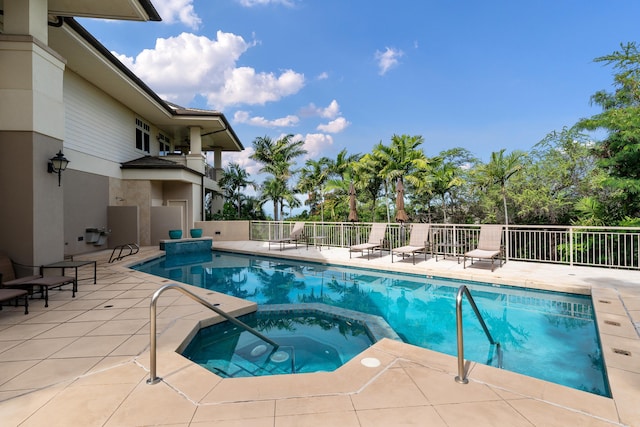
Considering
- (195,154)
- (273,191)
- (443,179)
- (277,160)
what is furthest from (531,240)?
(195,154)

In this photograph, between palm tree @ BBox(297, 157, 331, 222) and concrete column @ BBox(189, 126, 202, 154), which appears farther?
palm tree @ BBox(297, 157, 331, 222)

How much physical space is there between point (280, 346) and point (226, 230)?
11.9 metres

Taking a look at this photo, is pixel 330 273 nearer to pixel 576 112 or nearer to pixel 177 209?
pixel 177 209

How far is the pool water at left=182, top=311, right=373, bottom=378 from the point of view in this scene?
11.6 feet

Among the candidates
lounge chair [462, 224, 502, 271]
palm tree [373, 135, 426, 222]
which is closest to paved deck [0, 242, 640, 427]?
lounge chair [462, 224, 502, 271]

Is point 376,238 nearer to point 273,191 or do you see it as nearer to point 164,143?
point 273,191

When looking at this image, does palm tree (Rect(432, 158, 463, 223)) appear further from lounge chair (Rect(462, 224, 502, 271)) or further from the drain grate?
the drain grate

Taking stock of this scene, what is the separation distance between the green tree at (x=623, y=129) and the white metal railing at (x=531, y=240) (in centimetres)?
216

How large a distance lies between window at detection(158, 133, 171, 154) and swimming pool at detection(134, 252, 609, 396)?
9983mm

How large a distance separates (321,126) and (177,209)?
56.3 ft

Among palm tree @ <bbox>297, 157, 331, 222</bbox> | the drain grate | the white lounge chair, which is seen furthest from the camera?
palm tree @ <bbox>297, 157, 331, 222</bbox>

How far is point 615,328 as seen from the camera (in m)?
3.77

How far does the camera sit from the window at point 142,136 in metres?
14.5

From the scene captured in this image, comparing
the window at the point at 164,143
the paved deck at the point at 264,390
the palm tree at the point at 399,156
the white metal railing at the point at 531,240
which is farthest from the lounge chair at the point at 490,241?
the window at the point at 164,143
